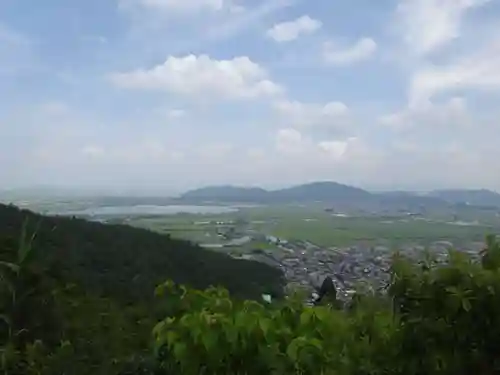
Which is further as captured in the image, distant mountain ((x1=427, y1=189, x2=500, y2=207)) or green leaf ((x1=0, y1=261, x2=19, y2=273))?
distant mountain ((x1=427, y1=189, x2=500, y2=207))

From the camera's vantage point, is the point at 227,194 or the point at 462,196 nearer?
the point at 462,196

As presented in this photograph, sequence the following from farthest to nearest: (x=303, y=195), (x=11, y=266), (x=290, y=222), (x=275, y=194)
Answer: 1. (x=275, y=194)
2. (x=303, y=195)
3. (x=290, y=222)
4. (x=11, y=266)

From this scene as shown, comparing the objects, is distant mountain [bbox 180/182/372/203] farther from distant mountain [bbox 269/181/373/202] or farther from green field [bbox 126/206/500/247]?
green field [bbox 126/206/500/247]

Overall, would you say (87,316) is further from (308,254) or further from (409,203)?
(409,203)

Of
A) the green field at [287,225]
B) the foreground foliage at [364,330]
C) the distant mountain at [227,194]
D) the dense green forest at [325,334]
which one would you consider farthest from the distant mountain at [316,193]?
the foreground foliage at [364,330]

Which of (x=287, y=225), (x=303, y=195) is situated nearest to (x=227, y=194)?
(x=303, y=195)

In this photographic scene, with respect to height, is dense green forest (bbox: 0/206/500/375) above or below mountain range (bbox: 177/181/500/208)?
below

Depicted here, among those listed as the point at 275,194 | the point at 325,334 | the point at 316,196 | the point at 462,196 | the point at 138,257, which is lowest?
the point at 138,257

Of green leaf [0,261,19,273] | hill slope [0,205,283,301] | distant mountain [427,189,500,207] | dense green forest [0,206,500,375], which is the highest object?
distant mountain [427,189,500,207]

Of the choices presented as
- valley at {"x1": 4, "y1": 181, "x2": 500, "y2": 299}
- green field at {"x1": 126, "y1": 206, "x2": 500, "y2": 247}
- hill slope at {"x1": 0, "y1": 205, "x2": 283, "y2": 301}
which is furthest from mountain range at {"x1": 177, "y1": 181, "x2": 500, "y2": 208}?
hill slope at {"x1": 0, "y1": 205, "x2": 283, "y2": 301}

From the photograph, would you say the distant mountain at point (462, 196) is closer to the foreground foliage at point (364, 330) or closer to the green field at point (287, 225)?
the green field at point (287, 225)

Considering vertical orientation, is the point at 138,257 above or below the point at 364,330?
below

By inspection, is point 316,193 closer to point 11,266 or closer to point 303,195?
point 303,195
